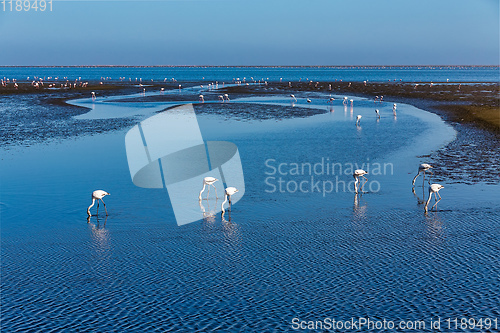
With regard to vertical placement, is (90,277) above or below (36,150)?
below

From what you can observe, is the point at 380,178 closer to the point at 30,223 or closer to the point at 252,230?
the point at 252,230

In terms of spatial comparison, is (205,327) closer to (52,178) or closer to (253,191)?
(253,191)

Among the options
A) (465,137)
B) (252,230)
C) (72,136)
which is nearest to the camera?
(252,230)

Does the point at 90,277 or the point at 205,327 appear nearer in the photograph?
the point at 205,327

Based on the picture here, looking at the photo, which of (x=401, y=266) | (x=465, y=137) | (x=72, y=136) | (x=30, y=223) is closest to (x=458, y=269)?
(x=401, y=266)

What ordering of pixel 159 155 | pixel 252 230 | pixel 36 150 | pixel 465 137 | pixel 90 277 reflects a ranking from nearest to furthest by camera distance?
1. pixel 90 277
2. pixel 252 230
3. pixel 159 155
4. pixel 36 150
5. pixel 465 137

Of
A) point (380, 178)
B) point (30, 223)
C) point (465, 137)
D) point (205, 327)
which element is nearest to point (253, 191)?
point (380, 178)
